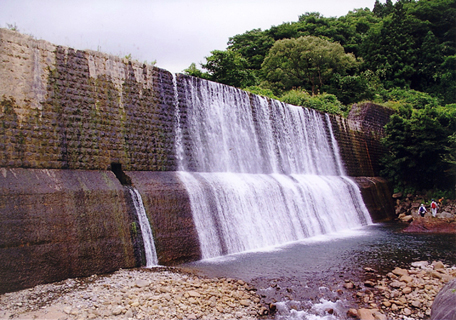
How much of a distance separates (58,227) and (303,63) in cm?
2439

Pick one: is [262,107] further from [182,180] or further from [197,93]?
[182,180]

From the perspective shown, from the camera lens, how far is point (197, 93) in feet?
34.2

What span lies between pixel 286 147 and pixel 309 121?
232 cm

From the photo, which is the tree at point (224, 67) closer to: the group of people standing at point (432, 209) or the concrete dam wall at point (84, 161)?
the concrete dam wall at point (84, 161)

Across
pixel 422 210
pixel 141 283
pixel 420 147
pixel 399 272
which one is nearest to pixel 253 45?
pixel 420 147

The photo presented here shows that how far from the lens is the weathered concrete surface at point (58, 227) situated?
5195 mm

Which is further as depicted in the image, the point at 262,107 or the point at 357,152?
the point at 357,152

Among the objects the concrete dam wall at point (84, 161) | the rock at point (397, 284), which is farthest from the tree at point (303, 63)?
the rock at point (397, 284)

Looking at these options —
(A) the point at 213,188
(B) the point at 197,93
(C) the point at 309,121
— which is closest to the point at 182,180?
(A) the point at 213,188

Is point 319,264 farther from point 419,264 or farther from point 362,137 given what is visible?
point 362,137

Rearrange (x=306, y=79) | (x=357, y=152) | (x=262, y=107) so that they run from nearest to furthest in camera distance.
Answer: (x=262, y=107), (x=357, y=152), (x=306, y=79)

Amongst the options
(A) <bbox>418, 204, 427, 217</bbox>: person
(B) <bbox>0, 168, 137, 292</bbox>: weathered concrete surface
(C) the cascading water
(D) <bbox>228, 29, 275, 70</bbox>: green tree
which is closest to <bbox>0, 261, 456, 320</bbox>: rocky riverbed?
(B) <bbox>0, 168, 137, 292</bbox>: weathered concrete surface

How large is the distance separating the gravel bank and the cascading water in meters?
2.46

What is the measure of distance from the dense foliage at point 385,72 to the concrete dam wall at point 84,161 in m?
10.7
